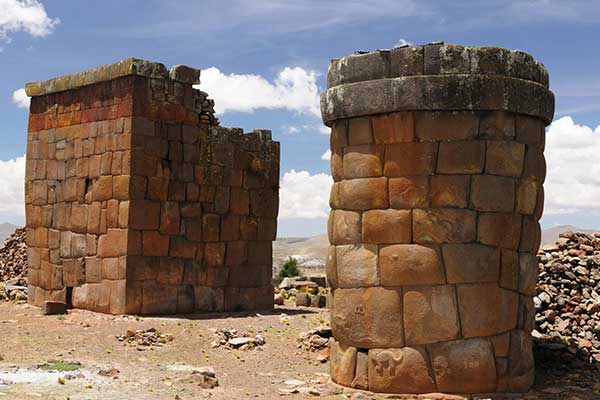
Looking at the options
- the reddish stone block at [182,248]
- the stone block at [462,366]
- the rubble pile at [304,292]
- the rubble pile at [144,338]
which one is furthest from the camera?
the rubble pile at [304,292]

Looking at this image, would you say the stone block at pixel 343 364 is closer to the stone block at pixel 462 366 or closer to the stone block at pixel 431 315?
the stone block at pixel 431 315

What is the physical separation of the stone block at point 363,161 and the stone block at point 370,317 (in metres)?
1.31

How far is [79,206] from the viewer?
14.6 meters

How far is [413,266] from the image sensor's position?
8039 millimetres

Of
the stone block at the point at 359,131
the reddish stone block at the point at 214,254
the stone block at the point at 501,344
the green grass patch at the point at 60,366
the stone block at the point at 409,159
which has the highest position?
the stone block at the point at 359,131

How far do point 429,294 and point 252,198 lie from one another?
8128 mm

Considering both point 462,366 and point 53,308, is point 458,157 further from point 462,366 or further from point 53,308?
point 53,308

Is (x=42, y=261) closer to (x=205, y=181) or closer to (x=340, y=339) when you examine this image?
(x=205, y=181)

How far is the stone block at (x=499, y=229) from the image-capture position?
8141 millimetres

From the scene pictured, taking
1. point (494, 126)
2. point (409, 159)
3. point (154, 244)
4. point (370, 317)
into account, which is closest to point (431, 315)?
point (370, 317)

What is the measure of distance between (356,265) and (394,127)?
1619 millimetres

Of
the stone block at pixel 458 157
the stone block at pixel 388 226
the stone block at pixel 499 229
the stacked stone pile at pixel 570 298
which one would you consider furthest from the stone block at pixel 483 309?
the stacked stone pile at pixel 570 298

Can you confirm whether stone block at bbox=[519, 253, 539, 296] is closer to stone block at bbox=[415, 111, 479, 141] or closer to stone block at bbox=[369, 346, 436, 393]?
stone block at bbox=[369, 346, 436, 393]

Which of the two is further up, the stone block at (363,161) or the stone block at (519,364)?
the stone block at (363,161)
